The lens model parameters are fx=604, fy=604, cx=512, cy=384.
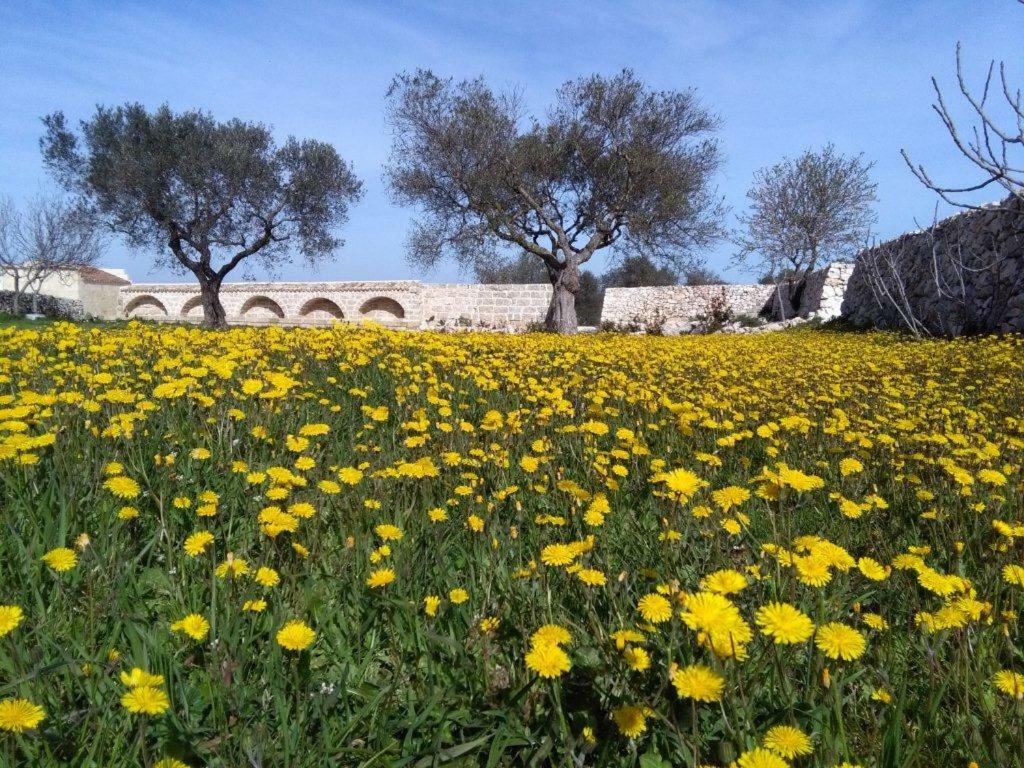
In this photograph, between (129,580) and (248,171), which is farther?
(248,171)

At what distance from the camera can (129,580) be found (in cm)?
187

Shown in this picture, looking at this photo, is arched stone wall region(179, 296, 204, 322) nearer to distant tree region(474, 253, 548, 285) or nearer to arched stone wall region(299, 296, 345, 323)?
arched stone wall region(299, 296, 345, 323)

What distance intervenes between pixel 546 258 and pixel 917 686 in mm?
21311

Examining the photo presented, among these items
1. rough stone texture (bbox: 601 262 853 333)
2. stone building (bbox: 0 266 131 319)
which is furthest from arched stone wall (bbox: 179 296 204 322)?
rough stone texture (bbox: 601 262 853 333)

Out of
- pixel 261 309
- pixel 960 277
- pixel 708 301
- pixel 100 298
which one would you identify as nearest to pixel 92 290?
pixel 100 298

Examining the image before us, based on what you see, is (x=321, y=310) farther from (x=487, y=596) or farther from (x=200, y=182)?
(x=487, y=596)

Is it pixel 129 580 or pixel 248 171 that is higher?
pixel 248 171

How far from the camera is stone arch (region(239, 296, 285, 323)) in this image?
39562 millimetres

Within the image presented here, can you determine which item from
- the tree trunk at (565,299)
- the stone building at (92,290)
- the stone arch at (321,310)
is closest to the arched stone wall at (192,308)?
the stone arch at (321,310)

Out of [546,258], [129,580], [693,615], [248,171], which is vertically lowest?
[129,580]

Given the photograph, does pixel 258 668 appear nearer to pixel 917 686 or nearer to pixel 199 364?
pixel 917 686

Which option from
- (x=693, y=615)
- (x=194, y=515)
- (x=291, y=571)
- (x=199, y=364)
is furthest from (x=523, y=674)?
(x=199, y=364)

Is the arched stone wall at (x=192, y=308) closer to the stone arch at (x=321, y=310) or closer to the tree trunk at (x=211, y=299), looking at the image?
the stone arch at (x=321, y=310)

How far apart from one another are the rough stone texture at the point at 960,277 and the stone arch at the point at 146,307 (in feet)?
145
